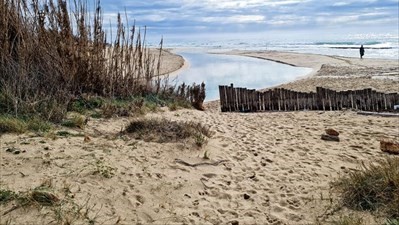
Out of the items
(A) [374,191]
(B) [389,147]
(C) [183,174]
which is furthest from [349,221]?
(B) [389,147]

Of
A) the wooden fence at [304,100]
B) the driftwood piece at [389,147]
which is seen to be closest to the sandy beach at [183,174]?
the driftwood piece at [389,147]

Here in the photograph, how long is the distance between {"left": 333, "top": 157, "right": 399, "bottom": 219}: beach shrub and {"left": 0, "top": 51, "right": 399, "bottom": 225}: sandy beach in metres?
0.14

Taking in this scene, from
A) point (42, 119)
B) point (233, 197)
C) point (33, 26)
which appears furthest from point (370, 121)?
point (33, 26)

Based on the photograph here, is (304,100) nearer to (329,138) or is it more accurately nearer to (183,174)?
(329,138)

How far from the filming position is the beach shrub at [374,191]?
11.9 ft

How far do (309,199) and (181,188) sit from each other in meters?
1.44

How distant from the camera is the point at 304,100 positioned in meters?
9.80

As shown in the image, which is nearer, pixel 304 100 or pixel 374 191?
pixel 374 191

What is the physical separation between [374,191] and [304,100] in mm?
6147

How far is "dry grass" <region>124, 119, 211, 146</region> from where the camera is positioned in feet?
18.3

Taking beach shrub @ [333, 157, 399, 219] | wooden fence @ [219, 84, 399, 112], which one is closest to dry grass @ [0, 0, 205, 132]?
wooden fence @ [219, 84, 399, 112]

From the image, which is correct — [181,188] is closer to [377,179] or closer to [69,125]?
[377,179]

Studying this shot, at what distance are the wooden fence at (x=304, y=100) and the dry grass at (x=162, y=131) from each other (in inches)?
176

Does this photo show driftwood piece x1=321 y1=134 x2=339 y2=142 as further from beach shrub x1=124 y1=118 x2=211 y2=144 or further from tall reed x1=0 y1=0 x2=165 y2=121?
tall reed x1=0 y1=0 x2=165 y2=121
